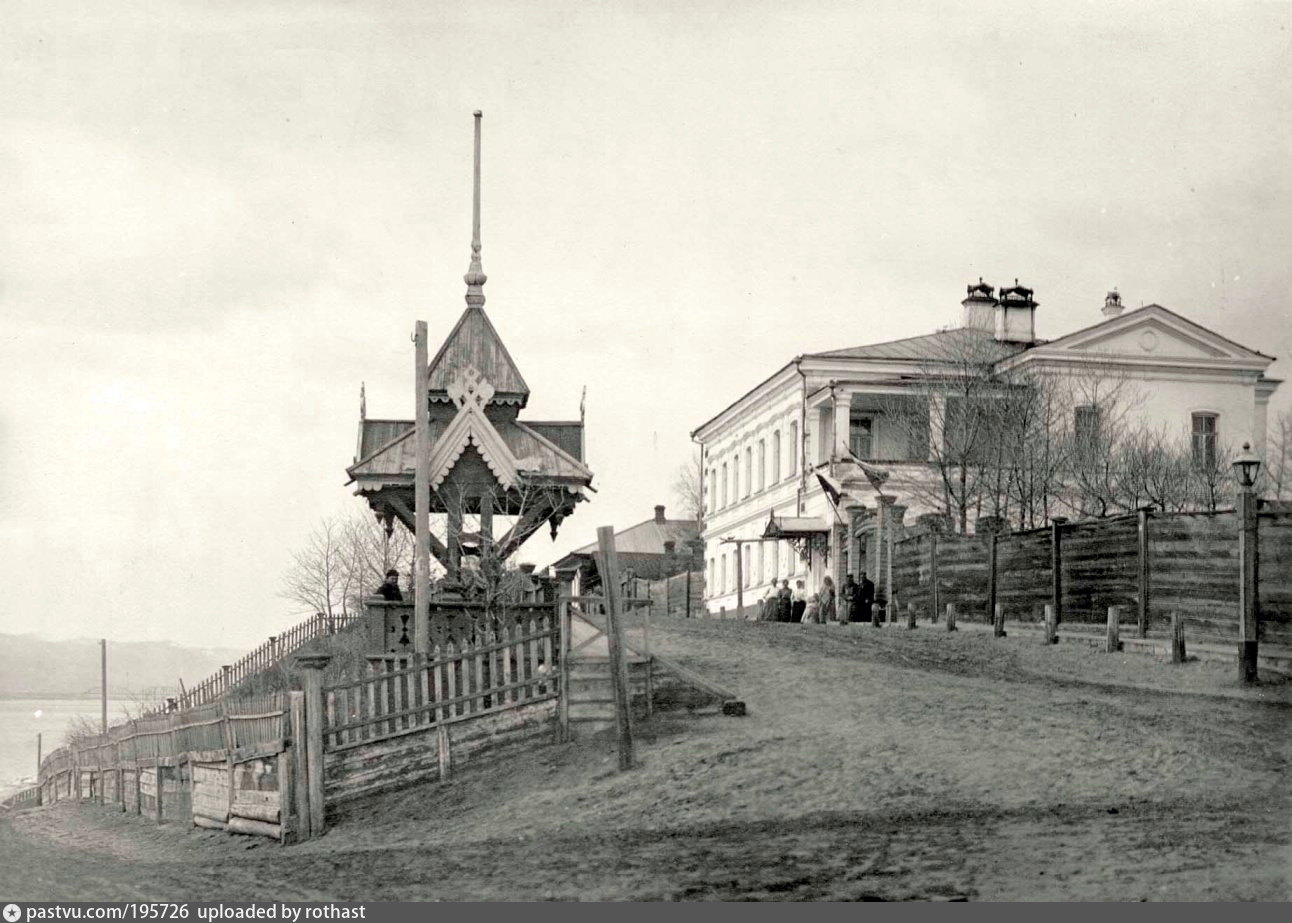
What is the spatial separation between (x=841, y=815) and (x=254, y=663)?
27.4 m

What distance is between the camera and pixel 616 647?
15367 millimetres

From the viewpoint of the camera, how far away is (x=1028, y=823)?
11.5 m

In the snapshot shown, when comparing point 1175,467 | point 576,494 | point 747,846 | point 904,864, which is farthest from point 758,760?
point 1175,467

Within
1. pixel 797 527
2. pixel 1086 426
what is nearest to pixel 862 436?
pixel 797 527

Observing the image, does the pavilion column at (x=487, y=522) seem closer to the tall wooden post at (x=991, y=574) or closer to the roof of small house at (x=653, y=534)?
the tall wooden post at (x=991, y=574)

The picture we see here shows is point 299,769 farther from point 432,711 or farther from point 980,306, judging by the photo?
point 980,306

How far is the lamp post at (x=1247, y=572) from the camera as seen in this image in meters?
18.9

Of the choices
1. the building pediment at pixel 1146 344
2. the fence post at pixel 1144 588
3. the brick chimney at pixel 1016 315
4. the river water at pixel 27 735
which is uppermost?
the brick chimney at pixel 1016 315

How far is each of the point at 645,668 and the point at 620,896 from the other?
7.50m

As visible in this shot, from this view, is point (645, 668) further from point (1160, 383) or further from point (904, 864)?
point (1160, 383)

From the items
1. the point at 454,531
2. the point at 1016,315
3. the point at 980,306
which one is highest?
the point at 980,306

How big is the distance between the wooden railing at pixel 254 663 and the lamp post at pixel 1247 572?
2330 centimetres

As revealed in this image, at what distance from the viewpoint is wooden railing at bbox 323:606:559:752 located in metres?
16.0

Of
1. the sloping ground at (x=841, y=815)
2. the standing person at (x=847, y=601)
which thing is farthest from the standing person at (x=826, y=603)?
the sloping ground at (x=841, y=815)
